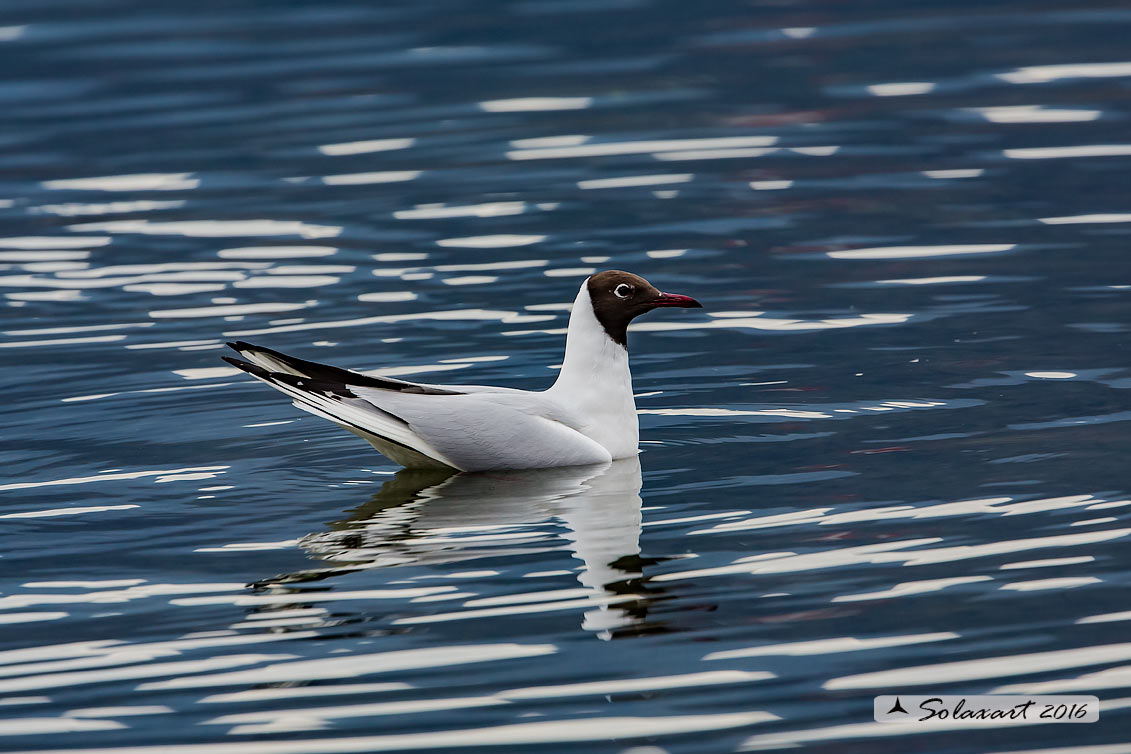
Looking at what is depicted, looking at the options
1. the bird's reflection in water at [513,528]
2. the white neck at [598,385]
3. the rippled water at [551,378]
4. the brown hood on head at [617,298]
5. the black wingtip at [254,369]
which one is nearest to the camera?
the rippled water at [551,378]

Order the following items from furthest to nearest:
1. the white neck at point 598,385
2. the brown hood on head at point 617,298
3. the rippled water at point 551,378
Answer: the brown hood on head at point 617,298
the white neck at point 598,385
the rippled water at point 551,378

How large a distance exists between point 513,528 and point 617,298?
2.22m

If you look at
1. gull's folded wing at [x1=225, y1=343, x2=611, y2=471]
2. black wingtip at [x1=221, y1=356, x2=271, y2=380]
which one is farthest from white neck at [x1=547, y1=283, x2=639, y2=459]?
black wingtip at [x1=221, y1=356, x2=271, y2=380]

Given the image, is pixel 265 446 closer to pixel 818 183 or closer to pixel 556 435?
pixel 556 435

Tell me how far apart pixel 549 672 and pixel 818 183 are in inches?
507

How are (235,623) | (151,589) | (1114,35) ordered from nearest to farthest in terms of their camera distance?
1. (235,623)
2. (151,589)
3. (1114,35)

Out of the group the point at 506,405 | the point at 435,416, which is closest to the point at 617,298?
the point at 506,405

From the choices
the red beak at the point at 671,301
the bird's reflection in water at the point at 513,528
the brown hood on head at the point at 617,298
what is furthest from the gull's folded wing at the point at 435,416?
the red beak at the point at 671,301

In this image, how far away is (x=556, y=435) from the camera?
1070 centimetres

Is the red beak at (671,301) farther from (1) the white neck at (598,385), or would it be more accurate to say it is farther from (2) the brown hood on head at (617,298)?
(1) the white neck at (598,385)

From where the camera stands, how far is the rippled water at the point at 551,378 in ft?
24.3

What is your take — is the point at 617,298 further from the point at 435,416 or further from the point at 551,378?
the point at 551,378

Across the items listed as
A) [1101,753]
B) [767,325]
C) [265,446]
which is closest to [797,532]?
[1101,753]

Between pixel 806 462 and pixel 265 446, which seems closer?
pixel 806 462
